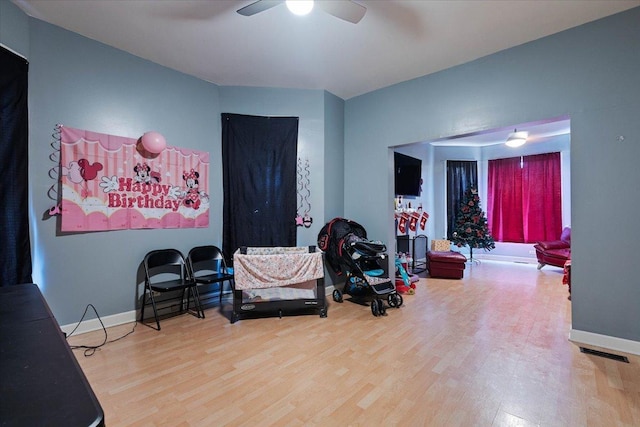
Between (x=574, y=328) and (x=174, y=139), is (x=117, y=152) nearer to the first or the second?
(x=174, y=139)

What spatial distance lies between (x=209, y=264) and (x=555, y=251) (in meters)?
6.48

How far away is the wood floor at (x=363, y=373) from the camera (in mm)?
1753

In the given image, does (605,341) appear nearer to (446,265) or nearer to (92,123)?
(446,265)

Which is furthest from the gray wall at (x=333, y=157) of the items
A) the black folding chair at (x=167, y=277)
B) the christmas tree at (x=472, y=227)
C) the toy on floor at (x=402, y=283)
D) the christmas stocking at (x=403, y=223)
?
the christmas tree at (x=472, y=227)

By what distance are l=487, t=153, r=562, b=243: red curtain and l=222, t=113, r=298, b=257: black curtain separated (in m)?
5.96

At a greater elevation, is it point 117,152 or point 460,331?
point 117,152

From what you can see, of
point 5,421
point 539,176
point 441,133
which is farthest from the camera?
point 539,176

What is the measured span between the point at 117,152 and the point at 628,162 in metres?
5.06

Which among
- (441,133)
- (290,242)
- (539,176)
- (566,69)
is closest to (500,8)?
(566,69)

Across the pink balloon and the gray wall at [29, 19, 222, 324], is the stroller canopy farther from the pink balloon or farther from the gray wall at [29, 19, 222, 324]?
the pink balloon

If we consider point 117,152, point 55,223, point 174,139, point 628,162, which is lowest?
point 55,223

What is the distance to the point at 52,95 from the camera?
279cm

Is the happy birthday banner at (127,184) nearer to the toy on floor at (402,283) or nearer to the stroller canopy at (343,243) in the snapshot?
the stroller canopy at (343,243)

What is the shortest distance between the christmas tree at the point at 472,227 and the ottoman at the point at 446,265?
5.67 ft
